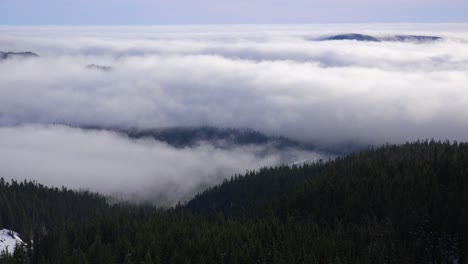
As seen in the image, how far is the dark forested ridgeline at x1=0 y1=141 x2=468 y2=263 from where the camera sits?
10031 centimetres

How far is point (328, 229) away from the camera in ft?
400

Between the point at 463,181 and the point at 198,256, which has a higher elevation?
the point at 463,181

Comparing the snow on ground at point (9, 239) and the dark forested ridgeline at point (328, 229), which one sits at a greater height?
the dark forested ridgeline at point (328, 229)

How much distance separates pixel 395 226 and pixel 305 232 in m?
22.8

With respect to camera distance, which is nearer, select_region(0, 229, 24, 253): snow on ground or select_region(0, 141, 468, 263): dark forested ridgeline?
select_region(0, 141, 468, 263): dark forested ridgeline

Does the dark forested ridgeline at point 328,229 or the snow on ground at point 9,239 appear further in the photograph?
the snow on ground at point 9,239

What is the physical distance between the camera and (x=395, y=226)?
118 meters

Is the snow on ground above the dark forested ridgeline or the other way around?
the other way around

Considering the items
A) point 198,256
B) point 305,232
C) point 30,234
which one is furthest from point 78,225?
point 305,232

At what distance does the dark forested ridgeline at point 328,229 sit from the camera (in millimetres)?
100312

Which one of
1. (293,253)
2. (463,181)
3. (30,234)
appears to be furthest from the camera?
(30,234)

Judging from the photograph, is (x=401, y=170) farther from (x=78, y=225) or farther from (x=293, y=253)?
(x=78, y=225)

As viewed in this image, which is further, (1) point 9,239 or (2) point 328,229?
(1) point 9,239

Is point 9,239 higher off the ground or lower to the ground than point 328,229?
lower
